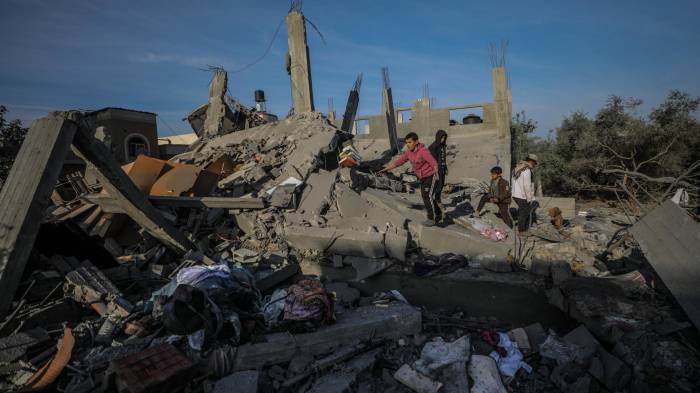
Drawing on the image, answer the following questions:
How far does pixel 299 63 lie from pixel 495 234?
30.5 feet

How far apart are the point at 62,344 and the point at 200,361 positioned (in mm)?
1400

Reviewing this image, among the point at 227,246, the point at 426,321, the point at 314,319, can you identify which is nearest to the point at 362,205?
the point at 227,246

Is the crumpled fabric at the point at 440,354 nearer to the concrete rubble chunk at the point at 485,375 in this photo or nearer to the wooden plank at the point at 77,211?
the concrete rubble chunk at the point at 485,375

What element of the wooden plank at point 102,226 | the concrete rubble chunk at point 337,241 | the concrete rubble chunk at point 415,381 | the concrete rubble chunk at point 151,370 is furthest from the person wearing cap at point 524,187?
the wooden plank at point 102,226

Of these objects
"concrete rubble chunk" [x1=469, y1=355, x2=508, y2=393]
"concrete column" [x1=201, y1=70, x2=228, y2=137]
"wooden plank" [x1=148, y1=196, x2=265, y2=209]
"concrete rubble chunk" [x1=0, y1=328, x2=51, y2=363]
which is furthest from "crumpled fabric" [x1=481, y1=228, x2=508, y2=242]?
"concrete column" [x1=201, y1=70, x2=228, y2=137]

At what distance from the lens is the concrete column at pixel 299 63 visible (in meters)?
11.8

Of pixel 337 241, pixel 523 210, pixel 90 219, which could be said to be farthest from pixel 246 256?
pixel 523 210

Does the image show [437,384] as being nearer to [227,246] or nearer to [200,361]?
[200,361]

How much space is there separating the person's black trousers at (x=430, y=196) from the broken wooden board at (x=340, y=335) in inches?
90.3

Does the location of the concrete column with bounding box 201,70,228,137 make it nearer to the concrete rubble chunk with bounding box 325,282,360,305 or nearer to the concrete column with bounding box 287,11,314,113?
the concrete column with bounding box 287,11,314,113

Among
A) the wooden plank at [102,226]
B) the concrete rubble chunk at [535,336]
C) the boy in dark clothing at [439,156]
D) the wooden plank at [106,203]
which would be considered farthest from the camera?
the boy in dark clothing at [439,156]

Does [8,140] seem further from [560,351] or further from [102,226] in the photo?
[560,351]

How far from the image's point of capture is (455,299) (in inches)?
185

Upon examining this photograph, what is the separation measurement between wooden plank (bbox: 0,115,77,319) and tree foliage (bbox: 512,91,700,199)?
38.9 ft
